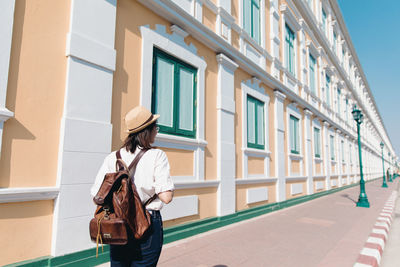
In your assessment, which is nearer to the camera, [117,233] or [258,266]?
[117,233]

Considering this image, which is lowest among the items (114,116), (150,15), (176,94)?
(114,116)

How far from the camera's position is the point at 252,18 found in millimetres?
8367

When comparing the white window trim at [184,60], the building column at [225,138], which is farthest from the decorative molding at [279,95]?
the white window trim at [184,60]

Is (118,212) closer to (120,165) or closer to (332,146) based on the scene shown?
(120,165)

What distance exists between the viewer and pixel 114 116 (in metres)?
4.05

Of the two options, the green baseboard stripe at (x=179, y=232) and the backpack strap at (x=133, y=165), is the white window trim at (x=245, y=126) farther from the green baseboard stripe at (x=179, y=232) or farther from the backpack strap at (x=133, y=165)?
the backpack strap at (x=133, y=165)

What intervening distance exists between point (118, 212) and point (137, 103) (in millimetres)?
3010

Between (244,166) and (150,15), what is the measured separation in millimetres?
4425

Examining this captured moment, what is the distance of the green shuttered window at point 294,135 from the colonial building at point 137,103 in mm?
278

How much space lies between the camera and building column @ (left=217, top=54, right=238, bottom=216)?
6.13 metres

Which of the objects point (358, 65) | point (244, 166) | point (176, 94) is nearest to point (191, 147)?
point (176, 94)

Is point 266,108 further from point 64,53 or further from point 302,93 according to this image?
point 64,53

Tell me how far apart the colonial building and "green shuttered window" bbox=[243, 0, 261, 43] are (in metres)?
0.07

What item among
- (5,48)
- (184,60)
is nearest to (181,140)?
(184,60)
